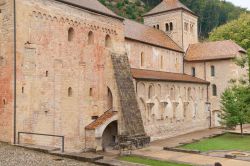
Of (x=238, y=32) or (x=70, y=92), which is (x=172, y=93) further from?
(x=238, y=32)

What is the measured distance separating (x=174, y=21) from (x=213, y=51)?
6.40 metres

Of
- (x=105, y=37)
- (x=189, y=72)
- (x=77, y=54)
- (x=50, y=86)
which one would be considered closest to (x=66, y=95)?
(x=50, y=86)

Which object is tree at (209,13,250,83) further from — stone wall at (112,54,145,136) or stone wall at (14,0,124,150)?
stone wall at (14,0,124,150)

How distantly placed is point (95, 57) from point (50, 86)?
5171mm

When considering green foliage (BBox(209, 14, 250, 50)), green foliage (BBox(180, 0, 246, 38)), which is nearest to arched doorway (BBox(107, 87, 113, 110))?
green foliage (BBox(209, 14, 250, 50))

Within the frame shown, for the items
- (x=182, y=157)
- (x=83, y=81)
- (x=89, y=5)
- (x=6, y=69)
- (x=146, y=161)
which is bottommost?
(x=182, y=157)

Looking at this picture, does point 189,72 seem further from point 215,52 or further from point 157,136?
point 157,136

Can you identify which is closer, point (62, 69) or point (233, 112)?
point (62, 69)

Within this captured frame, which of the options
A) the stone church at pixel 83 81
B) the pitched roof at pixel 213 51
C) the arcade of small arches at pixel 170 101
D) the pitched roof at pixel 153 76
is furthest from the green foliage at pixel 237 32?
the stone church at pixel 83 81

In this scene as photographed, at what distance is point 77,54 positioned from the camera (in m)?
25.0

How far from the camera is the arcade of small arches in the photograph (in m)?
32.5

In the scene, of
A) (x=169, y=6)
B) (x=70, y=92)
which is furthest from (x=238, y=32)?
(x=70, y=92)

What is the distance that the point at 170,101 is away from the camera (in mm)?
36656

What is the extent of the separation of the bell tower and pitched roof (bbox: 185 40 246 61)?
4.03 feet
